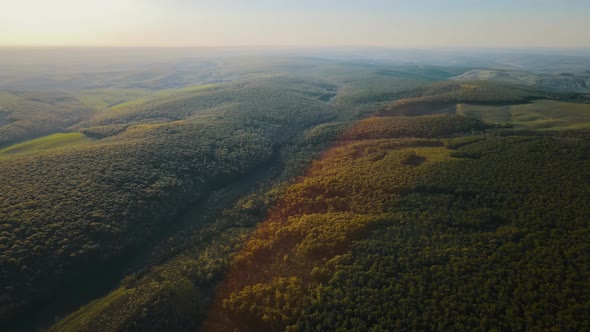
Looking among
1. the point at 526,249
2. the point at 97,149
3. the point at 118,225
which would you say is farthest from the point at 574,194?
the point at 97,149

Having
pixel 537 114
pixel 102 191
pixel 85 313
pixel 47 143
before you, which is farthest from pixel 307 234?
pixel 537 114

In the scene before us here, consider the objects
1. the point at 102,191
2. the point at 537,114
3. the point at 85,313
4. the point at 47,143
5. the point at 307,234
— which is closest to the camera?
the point at 85,313

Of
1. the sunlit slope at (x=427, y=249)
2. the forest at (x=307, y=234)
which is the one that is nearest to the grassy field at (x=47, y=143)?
the forest at (x=307, y=234)

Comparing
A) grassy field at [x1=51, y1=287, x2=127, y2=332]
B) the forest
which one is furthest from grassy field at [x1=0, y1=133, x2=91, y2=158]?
grassy field at [x1=51, y1=287, x2=127, y2=332]

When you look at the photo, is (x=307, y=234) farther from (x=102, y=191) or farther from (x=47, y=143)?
(x=47, y=143)

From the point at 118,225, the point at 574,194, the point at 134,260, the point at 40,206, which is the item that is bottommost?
the point at 134,260

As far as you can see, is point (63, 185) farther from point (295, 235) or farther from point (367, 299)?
point (367, 299)
